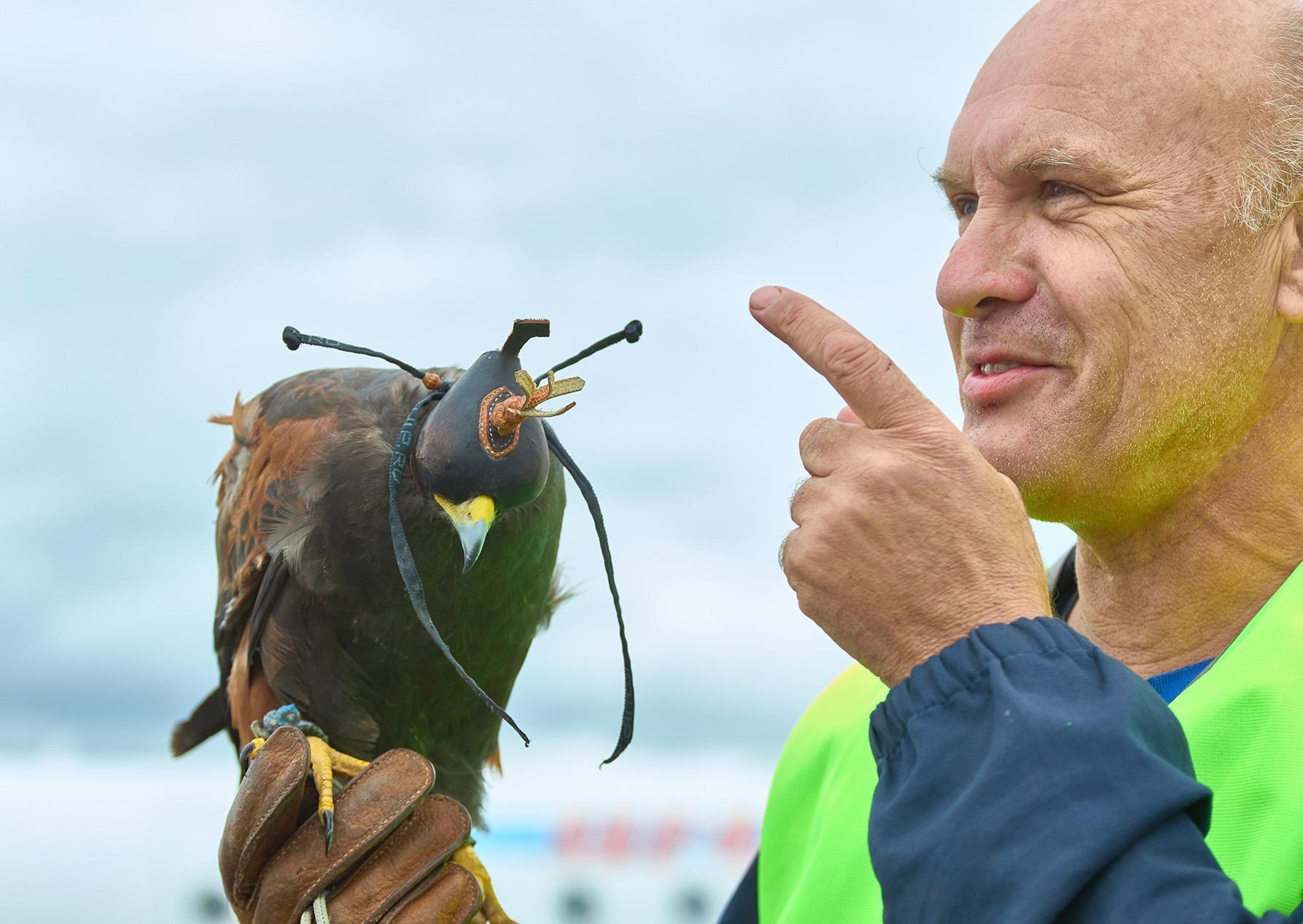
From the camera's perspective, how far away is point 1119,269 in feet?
5.44

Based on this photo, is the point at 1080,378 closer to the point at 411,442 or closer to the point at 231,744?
the point at 411,442

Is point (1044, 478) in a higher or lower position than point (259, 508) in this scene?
higher

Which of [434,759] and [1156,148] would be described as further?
[434,759]

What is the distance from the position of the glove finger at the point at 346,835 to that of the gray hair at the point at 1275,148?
4.94ft

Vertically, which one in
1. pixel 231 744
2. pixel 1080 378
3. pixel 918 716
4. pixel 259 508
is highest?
pixel 1080 378

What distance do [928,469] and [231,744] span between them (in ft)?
8.07

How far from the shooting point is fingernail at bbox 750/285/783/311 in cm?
132

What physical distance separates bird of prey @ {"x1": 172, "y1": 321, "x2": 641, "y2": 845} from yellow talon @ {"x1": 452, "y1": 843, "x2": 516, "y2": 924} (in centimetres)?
27

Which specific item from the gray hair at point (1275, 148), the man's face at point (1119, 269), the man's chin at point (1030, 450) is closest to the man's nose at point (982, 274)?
the man's face at point (1119, 269)

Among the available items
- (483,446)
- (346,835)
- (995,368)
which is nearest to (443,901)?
(346,835)

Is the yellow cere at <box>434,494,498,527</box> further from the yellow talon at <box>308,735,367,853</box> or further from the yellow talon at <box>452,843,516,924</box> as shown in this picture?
the yellow talon at <box>452,843,516,924</box>

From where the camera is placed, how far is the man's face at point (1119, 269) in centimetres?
166

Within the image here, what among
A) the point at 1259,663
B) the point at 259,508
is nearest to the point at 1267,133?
the point at 1259,663

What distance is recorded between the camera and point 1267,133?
5.56 ft
